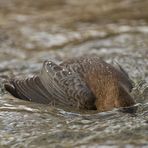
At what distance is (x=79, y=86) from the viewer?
683cm

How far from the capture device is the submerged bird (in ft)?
21.6

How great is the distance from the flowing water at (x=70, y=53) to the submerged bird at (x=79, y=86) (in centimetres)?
14

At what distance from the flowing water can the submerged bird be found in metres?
0.14

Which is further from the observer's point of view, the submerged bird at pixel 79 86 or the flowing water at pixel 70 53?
the submerged bird at pixel 79 86

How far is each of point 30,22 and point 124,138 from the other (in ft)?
25.8

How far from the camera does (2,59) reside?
9.85 meters

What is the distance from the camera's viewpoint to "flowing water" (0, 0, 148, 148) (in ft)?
17.8

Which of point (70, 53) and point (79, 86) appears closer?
point (79, 86)

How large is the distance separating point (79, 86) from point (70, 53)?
3524 mm

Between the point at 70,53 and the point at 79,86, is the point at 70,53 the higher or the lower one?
the higher one

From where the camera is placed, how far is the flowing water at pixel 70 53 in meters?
5.41

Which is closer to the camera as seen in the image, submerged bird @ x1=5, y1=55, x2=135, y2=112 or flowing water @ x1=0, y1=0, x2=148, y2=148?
flowing water @ x1=0, y1=0, x2=148, y2=148

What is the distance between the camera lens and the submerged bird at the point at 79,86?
659cm

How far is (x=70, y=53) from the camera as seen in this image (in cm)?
1032
